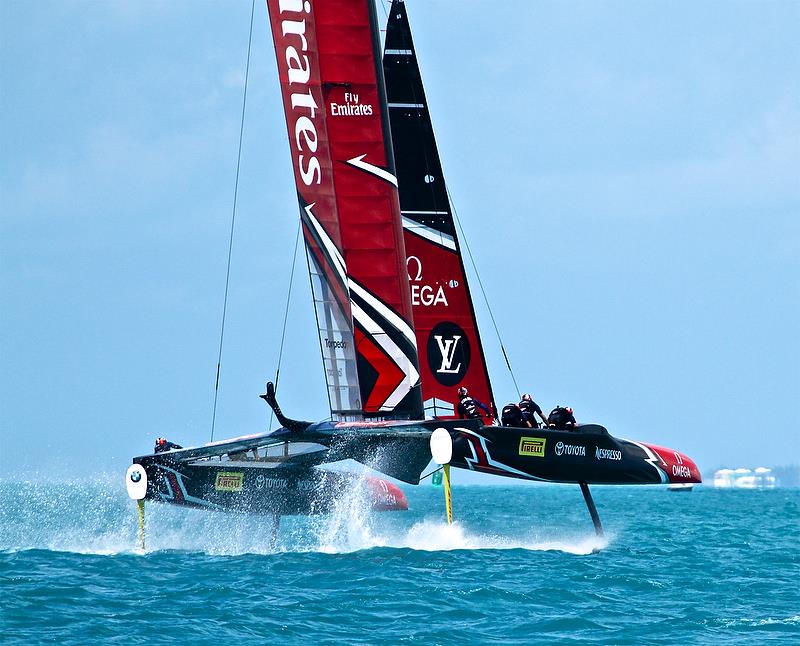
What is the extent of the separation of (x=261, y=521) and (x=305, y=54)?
661 centimetres

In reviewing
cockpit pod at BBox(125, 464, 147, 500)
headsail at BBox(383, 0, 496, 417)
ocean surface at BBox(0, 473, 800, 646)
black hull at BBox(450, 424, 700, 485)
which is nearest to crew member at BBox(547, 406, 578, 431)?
black hull at BBox(450, 424, 700, 485)

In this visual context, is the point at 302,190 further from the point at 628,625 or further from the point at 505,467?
the point at 628,625

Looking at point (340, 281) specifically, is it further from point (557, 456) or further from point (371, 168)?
point (557, 456)

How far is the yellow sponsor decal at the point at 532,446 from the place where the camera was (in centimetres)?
1442

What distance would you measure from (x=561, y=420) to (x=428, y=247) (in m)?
4.65

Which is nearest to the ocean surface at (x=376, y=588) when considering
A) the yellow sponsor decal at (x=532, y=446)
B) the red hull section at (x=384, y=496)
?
the red hull section at (x=384, y=496)

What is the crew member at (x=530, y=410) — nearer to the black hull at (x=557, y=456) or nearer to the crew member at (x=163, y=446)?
the black hull at (x=557, y=456)

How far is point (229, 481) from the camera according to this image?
16219mm

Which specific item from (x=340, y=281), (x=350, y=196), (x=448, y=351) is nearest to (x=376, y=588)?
(x=340, y=281)

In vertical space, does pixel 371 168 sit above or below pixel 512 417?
above

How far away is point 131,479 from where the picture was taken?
1569 centimetres

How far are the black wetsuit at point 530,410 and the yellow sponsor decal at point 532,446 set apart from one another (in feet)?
2.55

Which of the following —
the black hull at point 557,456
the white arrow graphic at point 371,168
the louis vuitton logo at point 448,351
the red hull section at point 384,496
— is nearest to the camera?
the black hull at point 557,456

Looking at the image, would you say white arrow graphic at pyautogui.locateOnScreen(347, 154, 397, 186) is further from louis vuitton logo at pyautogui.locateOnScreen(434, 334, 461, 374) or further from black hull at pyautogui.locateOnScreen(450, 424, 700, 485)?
black hull at pyautogui.locateOnScreen(450, 424, 700, 485)
